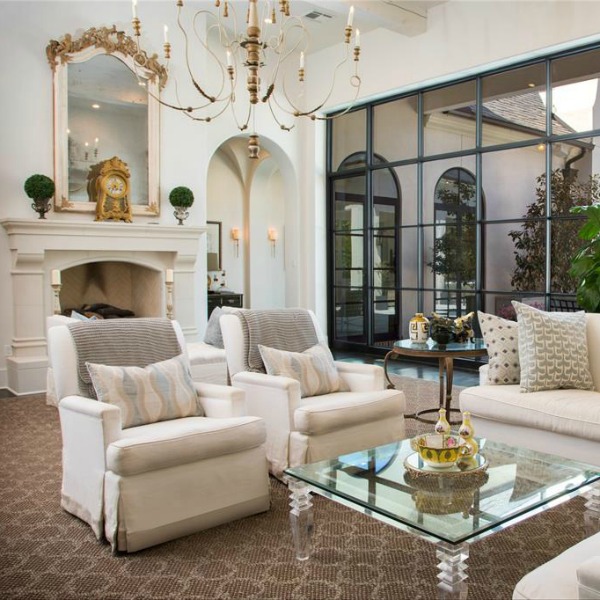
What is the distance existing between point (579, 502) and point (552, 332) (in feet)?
3.18

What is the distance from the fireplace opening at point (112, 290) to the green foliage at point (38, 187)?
3.95 feet

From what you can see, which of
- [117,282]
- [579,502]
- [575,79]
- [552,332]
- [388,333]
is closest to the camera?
[579,502]

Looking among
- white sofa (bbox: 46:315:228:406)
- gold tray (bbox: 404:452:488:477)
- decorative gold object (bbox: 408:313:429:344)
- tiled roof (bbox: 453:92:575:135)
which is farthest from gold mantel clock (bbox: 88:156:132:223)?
gold tray (bbox: 404:452:488:477)

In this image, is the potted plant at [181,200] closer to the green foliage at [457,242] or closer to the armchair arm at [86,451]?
the green foliage at [457,242]

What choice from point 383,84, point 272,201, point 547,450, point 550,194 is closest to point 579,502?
point 547,450

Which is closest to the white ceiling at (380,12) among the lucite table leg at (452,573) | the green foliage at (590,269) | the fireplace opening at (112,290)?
the green foliage at (590,269)

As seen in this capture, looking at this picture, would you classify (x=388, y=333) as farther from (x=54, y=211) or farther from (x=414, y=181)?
(x=54, y=211)

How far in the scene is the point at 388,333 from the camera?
26.8ft

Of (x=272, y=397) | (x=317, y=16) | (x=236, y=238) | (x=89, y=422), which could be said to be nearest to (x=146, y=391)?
(x=89, y=422)

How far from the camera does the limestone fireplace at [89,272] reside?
6109mm

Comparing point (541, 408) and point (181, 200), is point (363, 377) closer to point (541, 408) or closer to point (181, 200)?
point (541, 408)

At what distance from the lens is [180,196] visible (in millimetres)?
6965

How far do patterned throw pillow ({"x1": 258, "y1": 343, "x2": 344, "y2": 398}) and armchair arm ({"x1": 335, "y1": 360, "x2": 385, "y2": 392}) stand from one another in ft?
0.27

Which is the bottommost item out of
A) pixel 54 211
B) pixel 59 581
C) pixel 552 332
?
pixel 59 581
